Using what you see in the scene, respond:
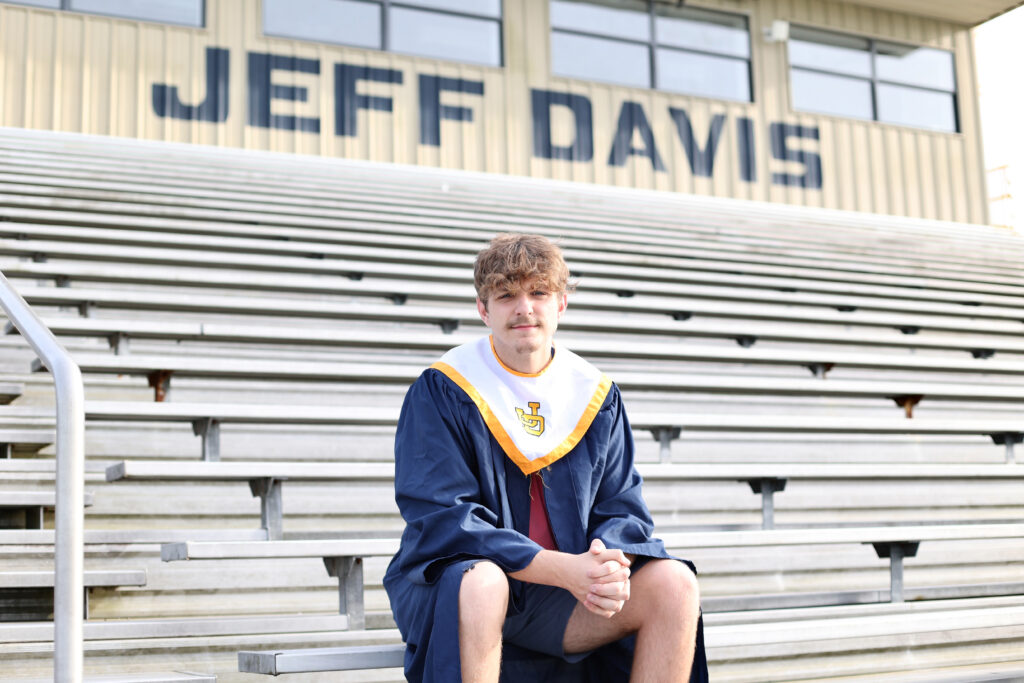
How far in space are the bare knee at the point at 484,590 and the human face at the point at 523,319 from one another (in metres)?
0.38

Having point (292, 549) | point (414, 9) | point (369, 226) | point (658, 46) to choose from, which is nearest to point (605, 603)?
point (292, 549)

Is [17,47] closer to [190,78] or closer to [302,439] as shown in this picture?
[190,78]

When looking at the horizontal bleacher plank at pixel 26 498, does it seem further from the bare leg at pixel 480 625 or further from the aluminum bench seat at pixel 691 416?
the bare leg at pixel 480 625

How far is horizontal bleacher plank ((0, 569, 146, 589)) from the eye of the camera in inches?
81.7

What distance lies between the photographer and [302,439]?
3104 millimetres

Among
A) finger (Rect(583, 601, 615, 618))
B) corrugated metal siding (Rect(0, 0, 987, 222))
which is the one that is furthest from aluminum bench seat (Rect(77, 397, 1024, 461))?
corrugated metal siding (Rect(0, 0, 987, 222))

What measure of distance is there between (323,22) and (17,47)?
1.65m

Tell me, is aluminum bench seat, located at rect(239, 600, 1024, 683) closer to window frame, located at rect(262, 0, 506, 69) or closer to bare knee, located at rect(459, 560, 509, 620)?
bare knee, located at rect(459, 560, 509, 620)

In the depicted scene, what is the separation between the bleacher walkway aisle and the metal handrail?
1.37 feet

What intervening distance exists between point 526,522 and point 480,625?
0.88ft

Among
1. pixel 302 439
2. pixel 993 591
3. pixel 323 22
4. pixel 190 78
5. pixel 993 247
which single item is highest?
A: pixel 323 22

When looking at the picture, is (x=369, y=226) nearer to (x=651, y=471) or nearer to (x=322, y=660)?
(x=651, y=471)

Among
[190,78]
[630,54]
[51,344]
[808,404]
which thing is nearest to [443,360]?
[51,344]

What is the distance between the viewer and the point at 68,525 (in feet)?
4.62
